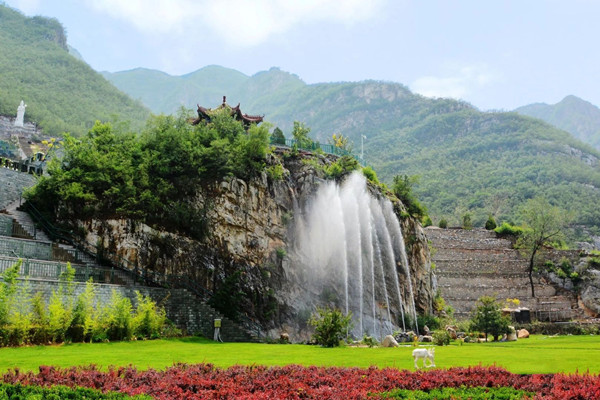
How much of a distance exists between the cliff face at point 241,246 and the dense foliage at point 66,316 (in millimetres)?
5982

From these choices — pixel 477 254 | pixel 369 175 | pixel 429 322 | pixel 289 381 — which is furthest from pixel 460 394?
pixel 477 254

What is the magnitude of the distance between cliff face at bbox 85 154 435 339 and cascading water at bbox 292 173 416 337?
79cm

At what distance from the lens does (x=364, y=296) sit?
3800cm

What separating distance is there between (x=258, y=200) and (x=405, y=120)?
129 m

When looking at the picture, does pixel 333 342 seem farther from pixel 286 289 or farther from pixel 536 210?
pixel 536 210

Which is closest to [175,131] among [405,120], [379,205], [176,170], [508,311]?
[176,170]

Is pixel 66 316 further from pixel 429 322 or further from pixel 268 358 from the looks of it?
pixel 429 322

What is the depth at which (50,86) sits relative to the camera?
10094 cm

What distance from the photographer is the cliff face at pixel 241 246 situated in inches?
1203

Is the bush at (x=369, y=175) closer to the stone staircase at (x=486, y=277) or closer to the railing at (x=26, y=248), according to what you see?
the stone staircase at (x=486, y=277)

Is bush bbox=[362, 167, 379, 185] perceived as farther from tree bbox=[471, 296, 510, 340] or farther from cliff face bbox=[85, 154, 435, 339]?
tree bbox=[471, 296, 510, 340]

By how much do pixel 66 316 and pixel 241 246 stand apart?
44.6 ft

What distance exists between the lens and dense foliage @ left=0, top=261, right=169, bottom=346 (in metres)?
19.1

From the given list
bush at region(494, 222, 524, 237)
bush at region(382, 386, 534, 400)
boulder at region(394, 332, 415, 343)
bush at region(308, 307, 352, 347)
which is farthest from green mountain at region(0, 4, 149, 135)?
bush at region(382, 386, 534, 400)
